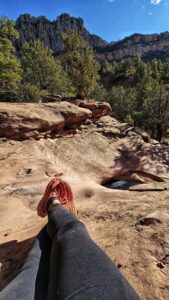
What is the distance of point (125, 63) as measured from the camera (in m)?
61.8

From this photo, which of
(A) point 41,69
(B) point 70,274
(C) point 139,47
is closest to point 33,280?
(B) point 70,274

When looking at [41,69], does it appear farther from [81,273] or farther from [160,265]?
[81,273]

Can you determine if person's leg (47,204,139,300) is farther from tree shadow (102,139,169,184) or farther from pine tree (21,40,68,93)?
pine tree (21,40,68,93)

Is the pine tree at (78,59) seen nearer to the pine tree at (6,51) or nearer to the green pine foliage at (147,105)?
the pine tree at (6,51)

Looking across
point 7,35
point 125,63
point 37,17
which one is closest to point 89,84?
point 7,35

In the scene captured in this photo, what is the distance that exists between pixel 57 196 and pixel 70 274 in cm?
160

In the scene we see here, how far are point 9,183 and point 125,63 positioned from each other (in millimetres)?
64519

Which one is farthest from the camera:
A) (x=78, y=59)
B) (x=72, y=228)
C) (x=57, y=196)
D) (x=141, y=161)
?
(x=78, y=59)

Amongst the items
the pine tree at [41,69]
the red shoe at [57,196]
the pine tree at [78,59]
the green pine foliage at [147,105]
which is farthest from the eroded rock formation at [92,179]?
the pine tree at [41,69]

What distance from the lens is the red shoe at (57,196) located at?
2.69 m

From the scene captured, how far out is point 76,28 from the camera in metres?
99.2

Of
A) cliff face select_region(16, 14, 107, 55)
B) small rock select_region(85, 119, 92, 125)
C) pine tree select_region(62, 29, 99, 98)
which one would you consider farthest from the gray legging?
cliff face select_region(16, 14, 107, 55)

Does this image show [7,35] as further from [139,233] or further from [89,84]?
[139,233]

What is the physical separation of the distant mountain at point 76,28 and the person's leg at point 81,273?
105 m
